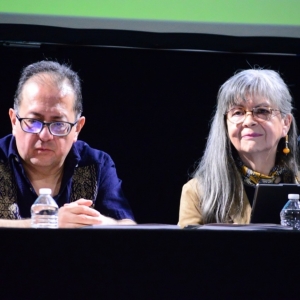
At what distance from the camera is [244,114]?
2771 mm

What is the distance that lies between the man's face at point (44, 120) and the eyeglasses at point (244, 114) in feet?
2.30

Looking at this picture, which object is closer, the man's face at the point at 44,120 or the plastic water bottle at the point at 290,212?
the plastic water bottle at the point at 290,212

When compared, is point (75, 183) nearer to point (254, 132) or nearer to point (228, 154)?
point (228, 154)

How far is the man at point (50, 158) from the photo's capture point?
2.48 meters

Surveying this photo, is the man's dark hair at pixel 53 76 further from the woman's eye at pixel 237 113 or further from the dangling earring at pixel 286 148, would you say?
the dangling earring at pixel 286 148

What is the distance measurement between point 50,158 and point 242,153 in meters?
0.86

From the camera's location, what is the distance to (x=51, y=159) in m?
2.50

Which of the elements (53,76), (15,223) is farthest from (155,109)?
(15,223)
